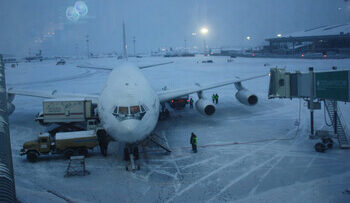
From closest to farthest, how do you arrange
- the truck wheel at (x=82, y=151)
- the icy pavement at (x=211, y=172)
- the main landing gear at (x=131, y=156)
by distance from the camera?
the icy pavement at (x=211, y=172) → the main landing gear at (x=131, y=156) → the truck wheel at (x=82, y=151)

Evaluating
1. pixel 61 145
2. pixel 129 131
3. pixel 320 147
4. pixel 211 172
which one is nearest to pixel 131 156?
pixel 129 131

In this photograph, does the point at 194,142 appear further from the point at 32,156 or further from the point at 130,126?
the point at 32,156

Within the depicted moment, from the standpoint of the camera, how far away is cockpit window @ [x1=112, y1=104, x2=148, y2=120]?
13696mm

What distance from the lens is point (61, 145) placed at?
15.4 meters

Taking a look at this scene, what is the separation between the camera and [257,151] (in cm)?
1598

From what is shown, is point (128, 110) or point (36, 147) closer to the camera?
point (128, 110)

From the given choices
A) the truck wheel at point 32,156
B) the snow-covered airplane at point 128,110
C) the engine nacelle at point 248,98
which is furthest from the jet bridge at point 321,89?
the truck wheel at point 32,156

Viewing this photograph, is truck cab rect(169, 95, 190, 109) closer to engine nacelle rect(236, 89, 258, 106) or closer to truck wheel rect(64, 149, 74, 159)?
engine nacelle rect(236, 89, 258, 106)

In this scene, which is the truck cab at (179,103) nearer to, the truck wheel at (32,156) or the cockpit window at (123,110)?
the cockpit window at (123,110)

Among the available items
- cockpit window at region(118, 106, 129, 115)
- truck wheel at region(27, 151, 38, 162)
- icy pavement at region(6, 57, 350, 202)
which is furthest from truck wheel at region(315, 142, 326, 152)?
truck wheel at region(27, 151, 38, 162)

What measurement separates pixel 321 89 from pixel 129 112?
1065cm

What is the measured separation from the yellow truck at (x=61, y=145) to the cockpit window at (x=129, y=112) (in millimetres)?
2646

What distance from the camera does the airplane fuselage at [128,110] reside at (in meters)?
13.4

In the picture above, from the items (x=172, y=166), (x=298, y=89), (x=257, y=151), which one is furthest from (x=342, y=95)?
(x=172, y=166)
